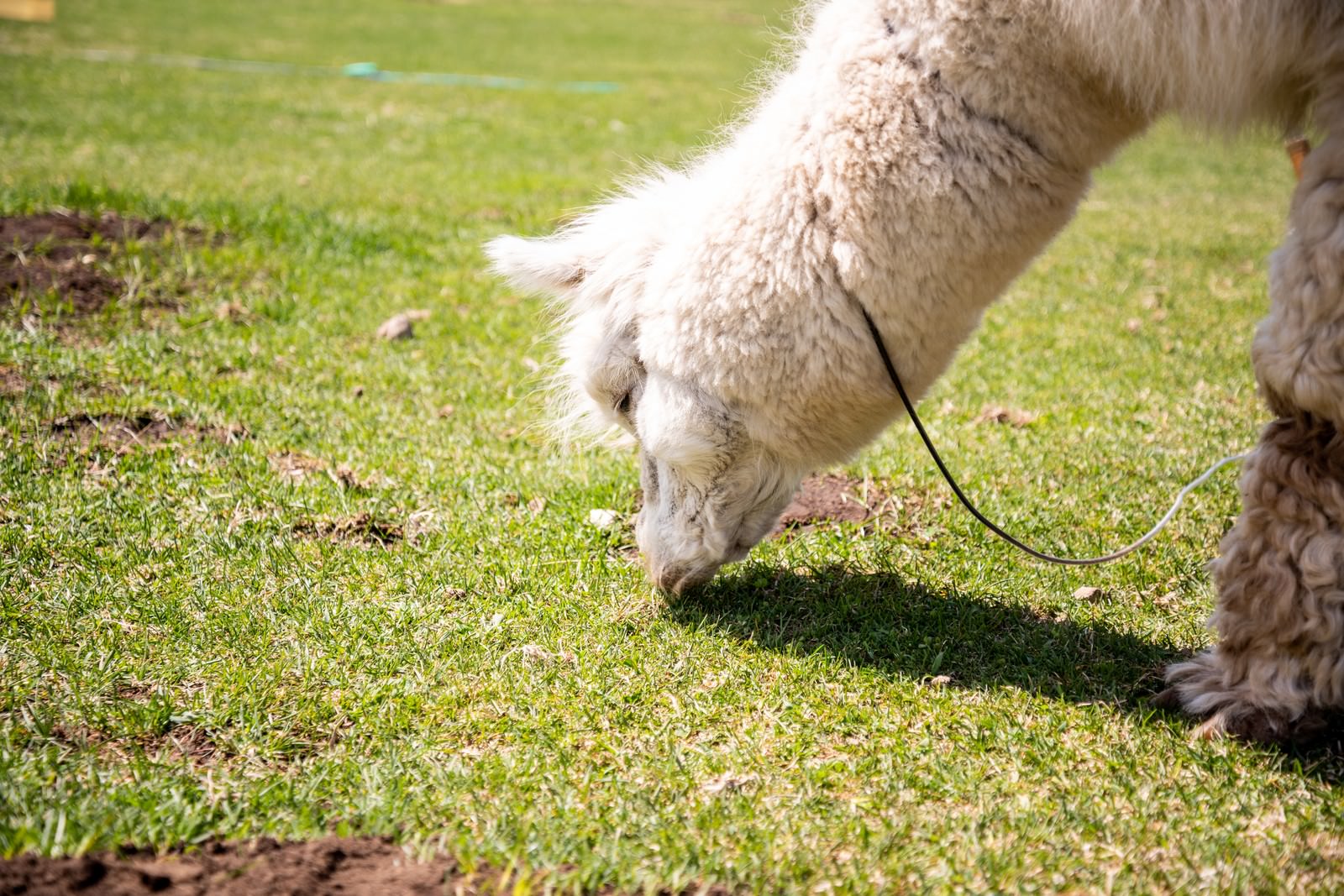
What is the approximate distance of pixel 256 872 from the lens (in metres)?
2.29

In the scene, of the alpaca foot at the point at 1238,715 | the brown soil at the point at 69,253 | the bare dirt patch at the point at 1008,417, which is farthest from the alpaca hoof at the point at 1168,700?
the brown soil at the point at 69,253

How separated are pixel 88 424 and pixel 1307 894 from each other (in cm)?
460

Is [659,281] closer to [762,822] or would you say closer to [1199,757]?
[762,822]

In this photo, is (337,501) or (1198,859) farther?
(337,501)

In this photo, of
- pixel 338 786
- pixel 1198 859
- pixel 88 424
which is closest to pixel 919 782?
pixel 1198 859

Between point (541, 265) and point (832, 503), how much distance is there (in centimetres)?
177

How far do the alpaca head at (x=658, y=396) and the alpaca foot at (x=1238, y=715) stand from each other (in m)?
1.18

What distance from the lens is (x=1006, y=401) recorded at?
561cm

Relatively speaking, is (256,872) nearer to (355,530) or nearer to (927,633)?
(355,530)

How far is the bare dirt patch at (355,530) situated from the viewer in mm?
4086

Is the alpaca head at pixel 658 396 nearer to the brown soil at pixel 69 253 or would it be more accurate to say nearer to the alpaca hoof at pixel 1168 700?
the alpaca hoof at pixel 1168 700

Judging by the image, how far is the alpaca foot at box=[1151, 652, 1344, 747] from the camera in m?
2.82

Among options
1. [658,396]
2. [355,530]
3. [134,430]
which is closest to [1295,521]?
[658,396]

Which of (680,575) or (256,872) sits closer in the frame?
(256,872)
